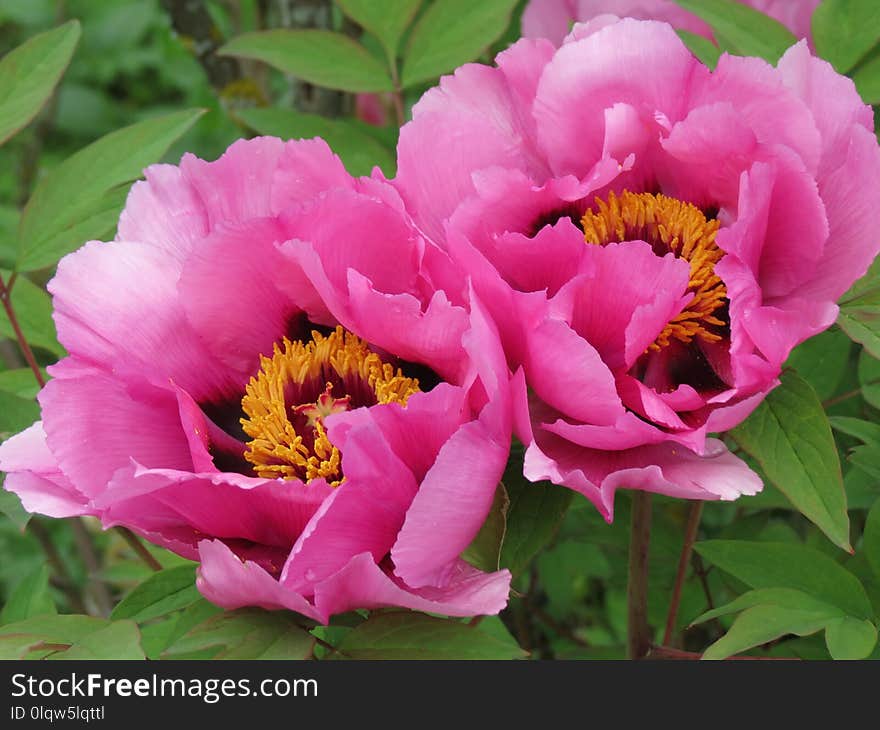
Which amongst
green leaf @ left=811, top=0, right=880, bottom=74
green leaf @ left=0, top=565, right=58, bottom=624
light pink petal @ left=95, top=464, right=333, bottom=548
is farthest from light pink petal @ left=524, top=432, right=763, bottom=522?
green leaf @ left=0, top=565, right=58, bottom=624

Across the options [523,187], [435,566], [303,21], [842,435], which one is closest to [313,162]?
[523,187]

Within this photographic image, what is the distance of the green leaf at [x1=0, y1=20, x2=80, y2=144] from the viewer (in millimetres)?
763

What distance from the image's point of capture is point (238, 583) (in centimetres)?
52

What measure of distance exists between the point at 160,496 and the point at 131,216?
0.17m

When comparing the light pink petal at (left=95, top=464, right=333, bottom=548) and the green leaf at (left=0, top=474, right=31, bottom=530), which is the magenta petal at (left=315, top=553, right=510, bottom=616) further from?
the green leaf at (left=0, top=474, right=31, bottom=530)

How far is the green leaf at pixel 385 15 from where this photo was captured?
871 mm

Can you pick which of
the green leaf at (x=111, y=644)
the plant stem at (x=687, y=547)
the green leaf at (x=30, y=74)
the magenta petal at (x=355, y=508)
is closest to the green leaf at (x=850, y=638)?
the plant stem at (x=687, y=547)

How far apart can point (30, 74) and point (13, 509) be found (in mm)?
290

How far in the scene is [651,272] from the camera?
557 mm

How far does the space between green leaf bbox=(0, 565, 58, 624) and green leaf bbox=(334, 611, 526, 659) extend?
338 millimetres

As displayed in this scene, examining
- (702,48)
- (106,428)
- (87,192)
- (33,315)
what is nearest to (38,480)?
(106,428)

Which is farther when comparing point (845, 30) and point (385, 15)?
point (385, 15)

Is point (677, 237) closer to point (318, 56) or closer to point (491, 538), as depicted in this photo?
point (491, 538)
